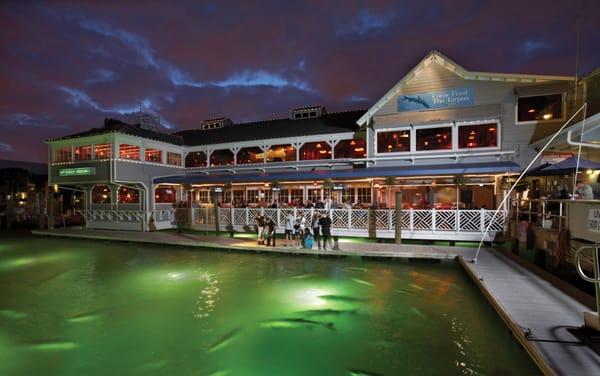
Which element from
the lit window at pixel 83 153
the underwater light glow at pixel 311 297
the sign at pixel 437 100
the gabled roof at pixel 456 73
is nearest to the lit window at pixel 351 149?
the gabled roof at pixel 456 73

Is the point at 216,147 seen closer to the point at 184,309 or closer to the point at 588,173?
the point at 184,309

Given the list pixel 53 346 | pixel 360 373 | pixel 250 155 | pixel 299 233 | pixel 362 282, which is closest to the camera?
pixel 360 373

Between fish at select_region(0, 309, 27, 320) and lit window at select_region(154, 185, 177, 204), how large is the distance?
1388 cm

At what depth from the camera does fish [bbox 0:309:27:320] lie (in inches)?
280

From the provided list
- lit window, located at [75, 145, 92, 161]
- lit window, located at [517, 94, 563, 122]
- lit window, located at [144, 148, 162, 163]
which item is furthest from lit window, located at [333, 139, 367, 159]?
lit window, located at [75, 145, 92, 161]

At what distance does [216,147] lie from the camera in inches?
834

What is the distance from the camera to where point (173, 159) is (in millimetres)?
22172

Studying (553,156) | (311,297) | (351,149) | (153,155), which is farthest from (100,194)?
(553,156)

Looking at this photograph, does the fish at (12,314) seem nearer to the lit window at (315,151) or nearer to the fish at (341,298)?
the fish at (341,298)

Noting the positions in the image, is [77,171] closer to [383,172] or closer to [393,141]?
[383,172]

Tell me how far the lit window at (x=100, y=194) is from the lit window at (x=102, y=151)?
349 centimetres

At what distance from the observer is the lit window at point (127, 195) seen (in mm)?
21250

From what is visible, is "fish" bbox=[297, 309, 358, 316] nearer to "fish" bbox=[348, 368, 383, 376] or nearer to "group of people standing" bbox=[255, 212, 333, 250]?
"fish" bbox=[348, 368, 383, 376]

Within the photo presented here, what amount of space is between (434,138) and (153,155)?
18.0m
